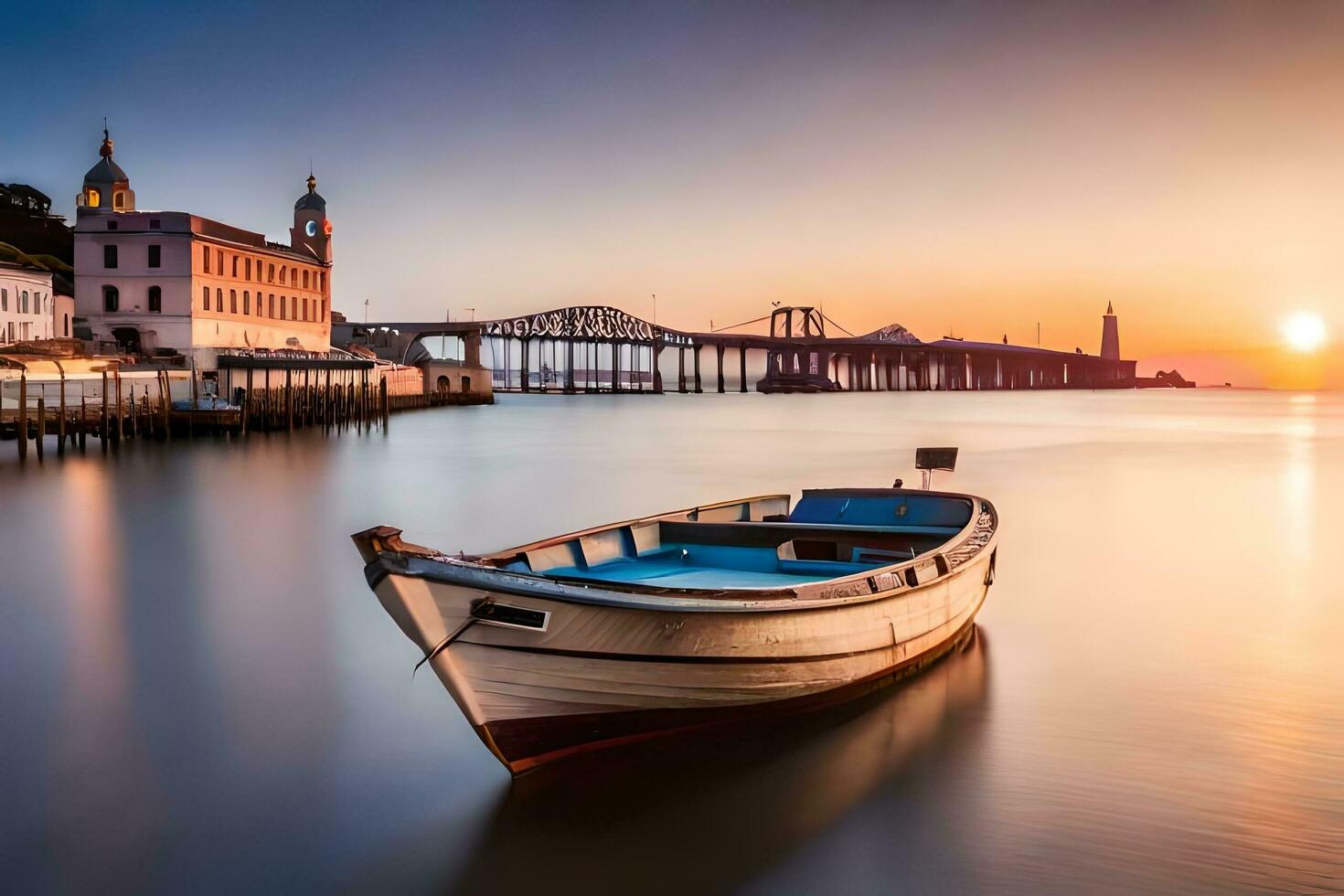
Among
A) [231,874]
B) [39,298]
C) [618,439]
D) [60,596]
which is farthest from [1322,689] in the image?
[39,298]

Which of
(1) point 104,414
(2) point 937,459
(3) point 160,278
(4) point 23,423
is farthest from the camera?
(3) point 160,278

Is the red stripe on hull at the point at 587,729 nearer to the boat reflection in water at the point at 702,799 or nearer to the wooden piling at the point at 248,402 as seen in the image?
the boat reflection in water at the point at 702,799

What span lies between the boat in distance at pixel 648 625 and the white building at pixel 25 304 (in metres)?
41.8

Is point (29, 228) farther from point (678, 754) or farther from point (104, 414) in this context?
Result: point (678, 754)

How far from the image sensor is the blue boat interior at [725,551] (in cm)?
906

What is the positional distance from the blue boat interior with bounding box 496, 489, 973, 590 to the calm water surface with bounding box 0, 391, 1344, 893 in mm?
1260

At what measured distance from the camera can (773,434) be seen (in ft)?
196

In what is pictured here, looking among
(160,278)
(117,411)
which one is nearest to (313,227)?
(160,278)

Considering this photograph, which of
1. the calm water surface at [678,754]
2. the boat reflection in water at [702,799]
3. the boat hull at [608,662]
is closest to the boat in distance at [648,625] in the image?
the boat hull at [608,662]

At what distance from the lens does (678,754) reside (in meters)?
7.53

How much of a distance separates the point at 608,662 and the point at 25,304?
46615mm

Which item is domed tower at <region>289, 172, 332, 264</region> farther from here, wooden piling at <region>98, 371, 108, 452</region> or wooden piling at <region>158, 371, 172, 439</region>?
wooden piling at <region>98, 371, 108, 452</region>

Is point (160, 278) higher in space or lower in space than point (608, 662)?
higher

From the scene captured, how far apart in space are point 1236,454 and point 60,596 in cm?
4161
